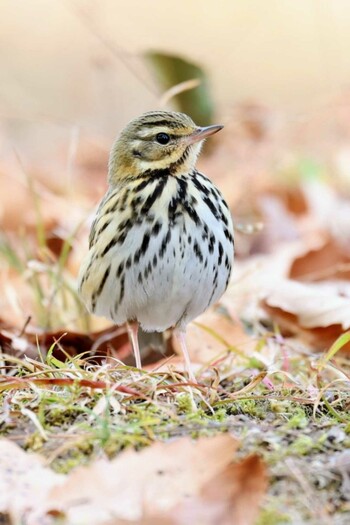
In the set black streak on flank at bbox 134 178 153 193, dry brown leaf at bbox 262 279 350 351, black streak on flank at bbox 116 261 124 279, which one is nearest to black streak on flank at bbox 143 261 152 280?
black streak on flank at bbox 116 261 124 279

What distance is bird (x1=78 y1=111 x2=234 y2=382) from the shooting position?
3980 mm

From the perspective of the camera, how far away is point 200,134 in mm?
4238

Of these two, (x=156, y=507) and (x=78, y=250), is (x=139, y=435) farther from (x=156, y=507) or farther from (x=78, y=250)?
(x=78, y=250)

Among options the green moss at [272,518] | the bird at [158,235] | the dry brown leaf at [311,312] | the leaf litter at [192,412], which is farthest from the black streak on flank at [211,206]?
the green moss at [272,518]

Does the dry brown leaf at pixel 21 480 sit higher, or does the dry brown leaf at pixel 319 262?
the dry brown leaf at pixel 21 480

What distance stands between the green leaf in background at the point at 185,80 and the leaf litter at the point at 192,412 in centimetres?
190

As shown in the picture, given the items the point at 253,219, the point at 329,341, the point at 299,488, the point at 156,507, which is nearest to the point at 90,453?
the point at 156,507

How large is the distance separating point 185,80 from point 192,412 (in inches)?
180

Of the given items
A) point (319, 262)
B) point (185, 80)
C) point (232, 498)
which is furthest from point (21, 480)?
point (185, 80)

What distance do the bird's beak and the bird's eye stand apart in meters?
0.08

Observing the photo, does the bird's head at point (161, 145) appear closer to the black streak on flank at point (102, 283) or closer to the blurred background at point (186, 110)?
the black streak on flank at point (102, 283)

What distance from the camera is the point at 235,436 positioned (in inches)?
119

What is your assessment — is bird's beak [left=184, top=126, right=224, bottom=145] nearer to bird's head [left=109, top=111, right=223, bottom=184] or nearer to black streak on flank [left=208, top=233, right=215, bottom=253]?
bird's head [left=109, top=111, right=223, bottom=184]

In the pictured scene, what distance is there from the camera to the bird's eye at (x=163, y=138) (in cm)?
429
